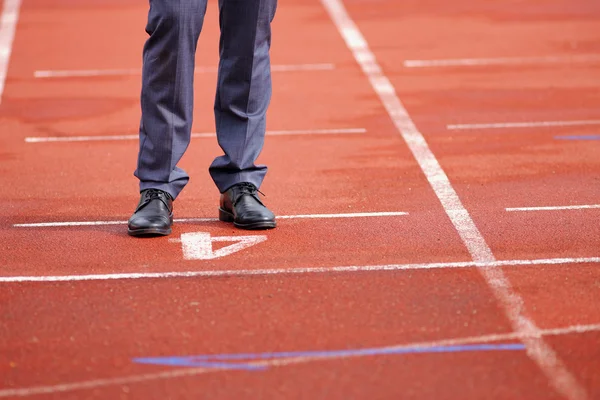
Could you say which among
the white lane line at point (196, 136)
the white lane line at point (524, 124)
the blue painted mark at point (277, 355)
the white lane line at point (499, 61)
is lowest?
the blue painted mark at point (277, 355)

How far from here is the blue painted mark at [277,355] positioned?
3447mm

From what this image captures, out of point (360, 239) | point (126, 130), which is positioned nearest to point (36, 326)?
point (360, 239)

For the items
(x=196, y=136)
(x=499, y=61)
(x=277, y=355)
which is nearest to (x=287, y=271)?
(x=277, y=355)

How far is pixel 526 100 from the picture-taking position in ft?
26.3

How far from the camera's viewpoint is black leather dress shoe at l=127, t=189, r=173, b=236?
4789 millimetres

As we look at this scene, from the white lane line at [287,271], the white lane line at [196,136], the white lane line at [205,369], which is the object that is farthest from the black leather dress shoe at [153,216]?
the white lane line at [196,136]

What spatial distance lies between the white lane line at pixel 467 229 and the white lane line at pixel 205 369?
0.09 meters

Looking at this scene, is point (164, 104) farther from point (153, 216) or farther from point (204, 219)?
point (204, 219)

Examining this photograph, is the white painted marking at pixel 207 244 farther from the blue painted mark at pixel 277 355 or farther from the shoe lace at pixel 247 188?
the blue painted mark at pixel 277 355

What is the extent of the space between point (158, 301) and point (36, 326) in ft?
1.44

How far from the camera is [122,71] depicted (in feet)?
30.2

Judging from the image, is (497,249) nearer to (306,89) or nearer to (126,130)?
(126,130)

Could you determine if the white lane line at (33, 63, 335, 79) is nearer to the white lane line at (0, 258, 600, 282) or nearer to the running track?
the running track

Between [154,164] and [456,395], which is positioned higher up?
[154,164]
